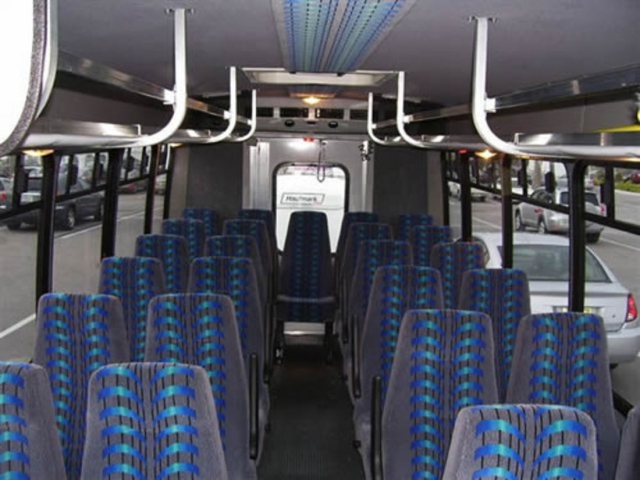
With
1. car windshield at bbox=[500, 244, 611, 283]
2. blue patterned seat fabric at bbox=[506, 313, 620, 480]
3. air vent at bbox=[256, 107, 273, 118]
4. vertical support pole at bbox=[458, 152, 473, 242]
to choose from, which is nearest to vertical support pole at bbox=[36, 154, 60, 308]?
blue patterned seat fabric at bbox=[506, 313, 620, 480]

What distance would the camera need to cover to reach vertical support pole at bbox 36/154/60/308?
4.48 m

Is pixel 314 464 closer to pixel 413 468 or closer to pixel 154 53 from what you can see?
pixel 413 468

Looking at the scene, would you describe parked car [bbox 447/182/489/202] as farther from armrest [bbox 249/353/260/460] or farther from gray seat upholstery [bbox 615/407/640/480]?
gray seat upholstery [bbox 615/407/640/480]

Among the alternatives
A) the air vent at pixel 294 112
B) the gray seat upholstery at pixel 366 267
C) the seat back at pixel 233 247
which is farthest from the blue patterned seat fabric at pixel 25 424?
the air vent at pixel 294 112

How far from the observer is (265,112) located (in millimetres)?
7910

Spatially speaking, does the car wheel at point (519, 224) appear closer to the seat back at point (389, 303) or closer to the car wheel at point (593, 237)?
the car wheel at point (593, 237)

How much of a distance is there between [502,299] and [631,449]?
2.00m

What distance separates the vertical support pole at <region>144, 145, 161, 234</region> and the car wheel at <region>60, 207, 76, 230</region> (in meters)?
2.13

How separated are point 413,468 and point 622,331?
2.67m

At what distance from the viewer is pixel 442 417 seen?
9.26 feet

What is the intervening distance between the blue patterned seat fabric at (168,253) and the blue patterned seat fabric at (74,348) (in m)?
2.21

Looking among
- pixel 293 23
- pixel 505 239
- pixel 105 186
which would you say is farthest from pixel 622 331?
pixel 105 186

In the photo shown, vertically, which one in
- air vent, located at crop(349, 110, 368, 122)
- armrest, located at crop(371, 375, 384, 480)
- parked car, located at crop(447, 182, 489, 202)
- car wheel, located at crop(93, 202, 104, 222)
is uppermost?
air vent, located at crop(349, 110, 368, 122)

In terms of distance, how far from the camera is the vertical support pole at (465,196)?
7.49m
